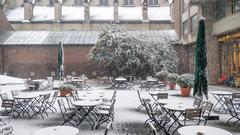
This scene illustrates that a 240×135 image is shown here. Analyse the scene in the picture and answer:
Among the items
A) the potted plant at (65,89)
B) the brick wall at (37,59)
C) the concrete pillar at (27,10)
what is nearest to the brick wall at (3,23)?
the brick wall at (37,59)

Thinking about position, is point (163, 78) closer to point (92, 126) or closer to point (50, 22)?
point (92, 126)

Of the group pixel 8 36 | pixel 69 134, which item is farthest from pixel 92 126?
pixel 8 36

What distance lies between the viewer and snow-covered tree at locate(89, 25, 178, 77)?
2612cm

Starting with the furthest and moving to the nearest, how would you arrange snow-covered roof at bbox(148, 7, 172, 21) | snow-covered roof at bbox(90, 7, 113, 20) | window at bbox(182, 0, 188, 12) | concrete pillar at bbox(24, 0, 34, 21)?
snow-covered roof at bbox(148, 7, 172, 21)
snow-covered roof at bbox(90, 7, 113, 20)
concrete pillar at bbox(24, 0, 34, 21)
window at bbox(182, 0, 188, 12)

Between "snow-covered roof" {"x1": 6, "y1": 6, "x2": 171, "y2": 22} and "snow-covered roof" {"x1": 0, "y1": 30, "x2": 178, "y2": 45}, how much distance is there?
728 centimetres

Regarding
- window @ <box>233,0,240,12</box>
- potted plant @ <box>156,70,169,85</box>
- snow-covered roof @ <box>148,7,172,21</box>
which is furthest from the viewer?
snow-covered roof @ <box>148,7,172,21</box>

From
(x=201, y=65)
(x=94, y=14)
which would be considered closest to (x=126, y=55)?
(x=201, y=65)

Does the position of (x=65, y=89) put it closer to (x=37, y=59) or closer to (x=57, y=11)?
(x=37, y=59)

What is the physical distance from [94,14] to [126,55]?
61.9 ft

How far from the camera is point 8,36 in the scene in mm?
33531

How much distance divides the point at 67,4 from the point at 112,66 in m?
23.2

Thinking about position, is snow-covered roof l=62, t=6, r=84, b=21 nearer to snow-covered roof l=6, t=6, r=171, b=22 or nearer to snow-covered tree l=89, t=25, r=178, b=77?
snow-covered roof l=6, t=6, r=171, b=22

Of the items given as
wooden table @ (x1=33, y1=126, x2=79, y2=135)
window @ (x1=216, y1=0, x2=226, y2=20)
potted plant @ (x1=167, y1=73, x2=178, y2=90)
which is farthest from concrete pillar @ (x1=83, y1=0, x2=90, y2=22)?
wooden table @ (x1=33, y1=126, x2=79, y2=135)

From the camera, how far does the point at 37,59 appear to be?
3162 cm
